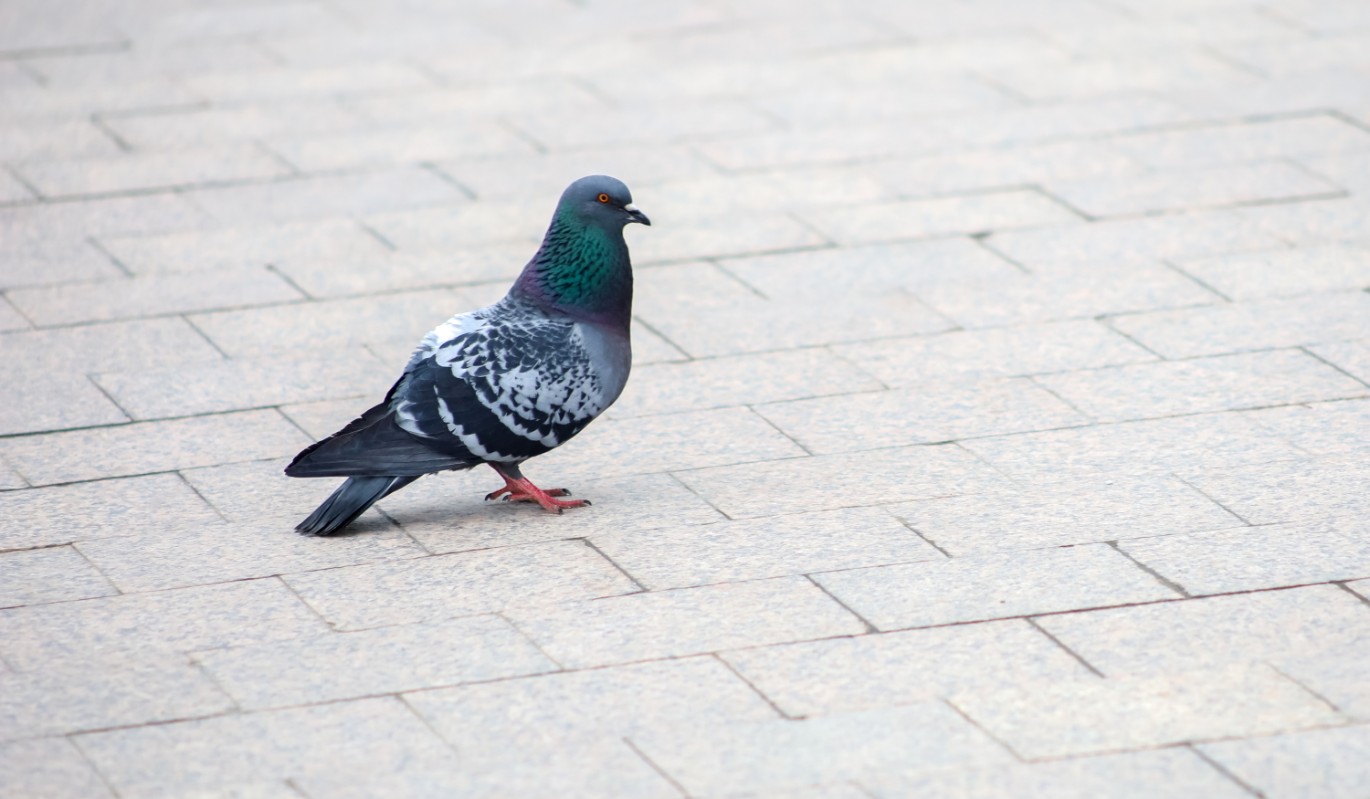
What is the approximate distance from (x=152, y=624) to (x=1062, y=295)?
3.96 meters

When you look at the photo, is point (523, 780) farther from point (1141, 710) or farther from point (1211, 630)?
point (1211, 630)

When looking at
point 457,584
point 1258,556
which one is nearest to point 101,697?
point 457,584

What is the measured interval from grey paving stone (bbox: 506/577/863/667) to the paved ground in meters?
0.02

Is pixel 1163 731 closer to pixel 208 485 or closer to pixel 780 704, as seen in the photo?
pixel 780 704

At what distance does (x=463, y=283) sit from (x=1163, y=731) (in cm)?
407

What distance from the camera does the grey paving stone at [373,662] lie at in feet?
15.7

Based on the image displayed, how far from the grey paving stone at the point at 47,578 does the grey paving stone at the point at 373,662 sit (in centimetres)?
59

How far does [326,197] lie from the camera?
875cm

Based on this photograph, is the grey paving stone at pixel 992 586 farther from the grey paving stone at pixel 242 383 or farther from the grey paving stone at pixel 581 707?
the grey paving stone at pixel 242 383

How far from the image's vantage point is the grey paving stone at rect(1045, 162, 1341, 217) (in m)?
8.48

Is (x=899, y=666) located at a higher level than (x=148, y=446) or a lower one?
higher

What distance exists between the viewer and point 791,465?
6203mm

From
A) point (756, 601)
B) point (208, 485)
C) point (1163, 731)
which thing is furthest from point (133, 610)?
point (1163, 731)

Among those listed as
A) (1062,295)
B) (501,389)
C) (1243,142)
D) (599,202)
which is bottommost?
(1062,295)
